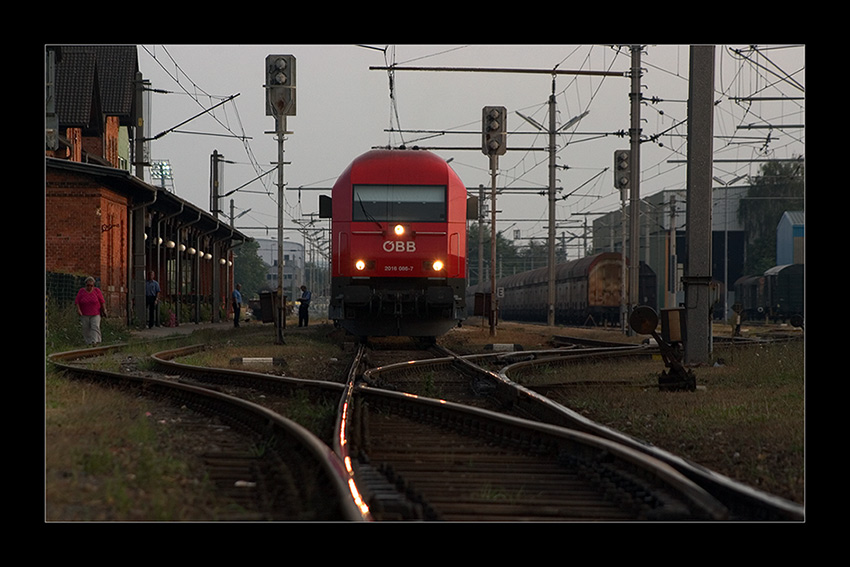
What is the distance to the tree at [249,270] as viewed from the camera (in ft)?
369

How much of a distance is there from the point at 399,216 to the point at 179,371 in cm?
543

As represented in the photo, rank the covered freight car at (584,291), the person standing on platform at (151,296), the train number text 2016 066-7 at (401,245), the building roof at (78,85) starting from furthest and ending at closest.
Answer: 1. the covered freight car at (584,291)
2. the building roof at (78,85)
3. the person standing on platform at (151,296)
4. the train number text 2016 066-7 at (401,245)

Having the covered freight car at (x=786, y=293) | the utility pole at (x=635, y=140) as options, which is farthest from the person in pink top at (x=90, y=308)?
the covered freight car at (x=786, y=293)

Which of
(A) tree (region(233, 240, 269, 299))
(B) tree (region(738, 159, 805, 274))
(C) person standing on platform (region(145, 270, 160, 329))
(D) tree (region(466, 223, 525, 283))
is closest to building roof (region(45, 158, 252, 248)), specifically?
(C) person standing on platform (region(145, 270, 160, 329))

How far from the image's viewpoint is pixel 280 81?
59.8 feet

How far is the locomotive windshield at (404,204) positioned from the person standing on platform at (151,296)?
37.2ft

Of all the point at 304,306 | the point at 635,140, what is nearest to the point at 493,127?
the point at 635,140

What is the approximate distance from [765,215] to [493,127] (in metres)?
58.3

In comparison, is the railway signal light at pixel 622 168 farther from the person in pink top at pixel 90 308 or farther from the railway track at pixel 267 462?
the railway track at pixel 267 462

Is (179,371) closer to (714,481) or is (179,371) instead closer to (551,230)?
(714,481)

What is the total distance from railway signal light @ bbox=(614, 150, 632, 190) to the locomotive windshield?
13.0 meters

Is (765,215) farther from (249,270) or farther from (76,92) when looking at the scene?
(249,270)
